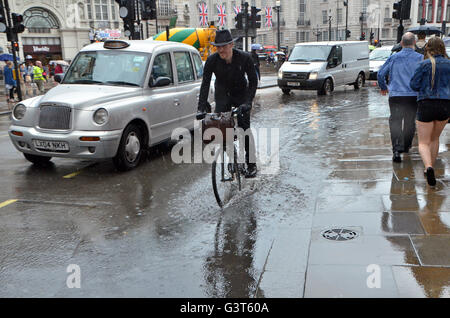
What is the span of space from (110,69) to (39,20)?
5015cm

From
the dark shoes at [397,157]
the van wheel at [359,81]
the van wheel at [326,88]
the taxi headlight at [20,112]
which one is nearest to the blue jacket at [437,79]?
the dark shoes at [397,157]

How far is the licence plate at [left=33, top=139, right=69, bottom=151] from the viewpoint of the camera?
21.8 feet

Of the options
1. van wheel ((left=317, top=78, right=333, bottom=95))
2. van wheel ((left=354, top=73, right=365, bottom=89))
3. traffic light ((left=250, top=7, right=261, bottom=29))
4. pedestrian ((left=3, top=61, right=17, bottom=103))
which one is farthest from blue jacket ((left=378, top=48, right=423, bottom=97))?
pedestrian ((left=3, top=61, right=17, bottom=103))

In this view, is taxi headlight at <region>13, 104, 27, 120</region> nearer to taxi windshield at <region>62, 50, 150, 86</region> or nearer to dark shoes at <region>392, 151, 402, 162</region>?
taxi windshield at <region>62, 50, 150, 86</region>

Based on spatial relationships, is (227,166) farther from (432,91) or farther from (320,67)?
(320,67)

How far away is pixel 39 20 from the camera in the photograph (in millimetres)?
51719

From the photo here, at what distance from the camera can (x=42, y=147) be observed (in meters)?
6.78

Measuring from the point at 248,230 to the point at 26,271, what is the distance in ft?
6.81

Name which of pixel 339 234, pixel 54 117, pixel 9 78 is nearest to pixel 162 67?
pixel 54 117

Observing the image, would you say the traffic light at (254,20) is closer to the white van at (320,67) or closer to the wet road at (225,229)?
the white van at (320,67)

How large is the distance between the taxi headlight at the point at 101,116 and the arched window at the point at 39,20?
50350 millimetres

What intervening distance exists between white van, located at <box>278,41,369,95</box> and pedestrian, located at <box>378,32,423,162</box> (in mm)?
10380

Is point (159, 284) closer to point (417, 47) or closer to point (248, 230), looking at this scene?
point (248, 230)

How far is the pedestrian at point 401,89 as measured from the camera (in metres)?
6.69
